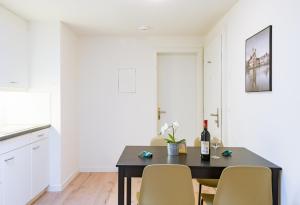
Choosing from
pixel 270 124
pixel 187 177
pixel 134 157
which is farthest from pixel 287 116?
pixel 134 157

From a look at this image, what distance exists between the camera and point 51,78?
3.71 meters

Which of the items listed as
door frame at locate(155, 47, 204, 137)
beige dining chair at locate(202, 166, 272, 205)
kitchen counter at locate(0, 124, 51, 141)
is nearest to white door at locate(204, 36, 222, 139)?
door frame at locate(155, 47, 204, 137)

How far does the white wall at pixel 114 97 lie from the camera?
4.64m

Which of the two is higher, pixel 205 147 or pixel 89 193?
pixel 205 147

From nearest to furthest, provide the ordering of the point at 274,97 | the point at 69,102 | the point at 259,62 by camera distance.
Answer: the point at 274,97 → the point at 259,62 → the point at 69,102

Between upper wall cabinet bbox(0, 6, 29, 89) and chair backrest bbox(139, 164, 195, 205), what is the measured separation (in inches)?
84.4

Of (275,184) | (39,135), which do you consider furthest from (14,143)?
(275,184)

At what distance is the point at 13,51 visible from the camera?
3311mm

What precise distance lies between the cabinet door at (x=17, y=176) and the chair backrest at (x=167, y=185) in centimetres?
156

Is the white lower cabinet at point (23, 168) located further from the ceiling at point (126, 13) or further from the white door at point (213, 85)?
the white door at point (213, 85)

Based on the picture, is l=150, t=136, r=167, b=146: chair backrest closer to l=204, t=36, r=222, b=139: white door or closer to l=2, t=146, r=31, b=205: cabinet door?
l=204, t=36, r=222, b=139: white door

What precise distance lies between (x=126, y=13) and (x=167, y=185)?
2300mm

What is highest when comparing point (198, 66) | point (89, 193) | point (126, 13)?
point (126, 13)

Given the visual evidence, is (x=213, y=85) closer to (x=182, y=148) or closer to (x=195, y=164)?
(x=182, y=148)
